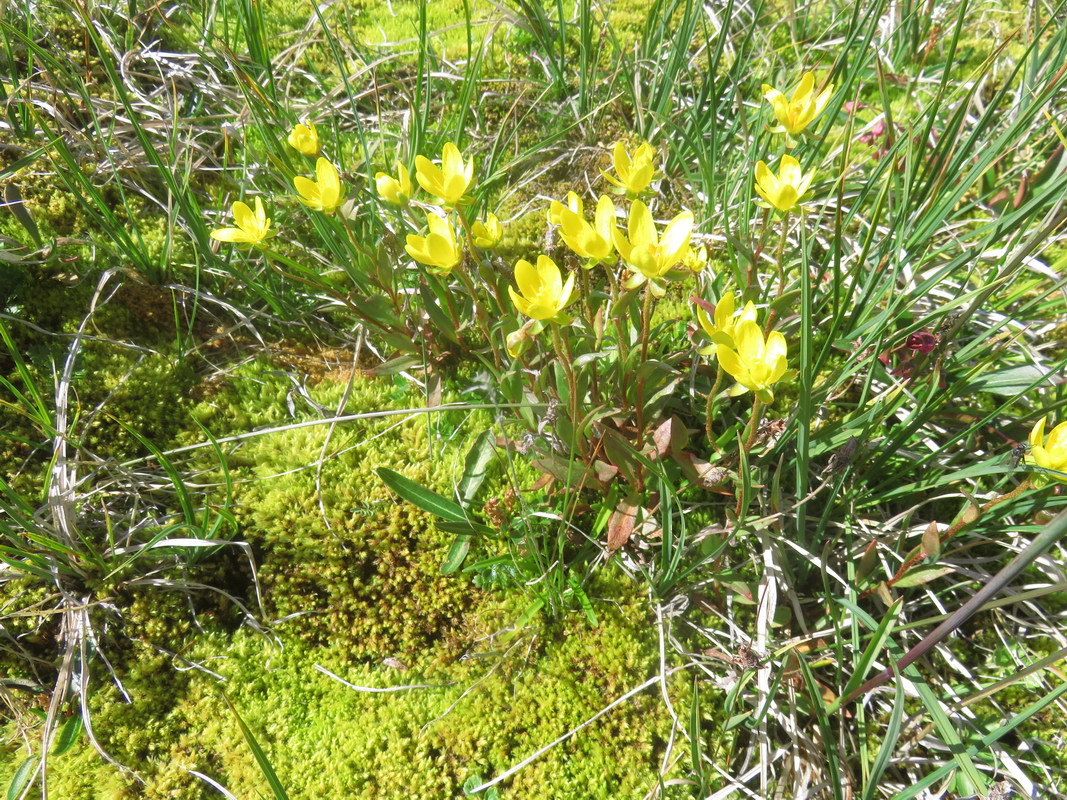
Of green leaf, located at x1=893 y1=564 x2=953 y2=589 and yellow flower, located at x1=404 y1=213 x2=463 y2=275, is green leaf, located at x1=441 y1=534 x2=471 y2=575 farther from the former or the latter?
green leaf, located at x1=893 y1=564 x2=953 y2=589

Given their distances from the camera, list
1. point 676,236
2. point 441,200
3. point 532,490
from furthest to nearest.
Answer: point 532,490
point 441,200
point 676,236

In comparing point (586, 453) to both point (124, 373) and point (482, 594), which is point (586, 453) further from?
point (124, 373)

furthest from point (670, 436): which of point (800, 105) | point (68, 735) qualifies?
point (68, 735)

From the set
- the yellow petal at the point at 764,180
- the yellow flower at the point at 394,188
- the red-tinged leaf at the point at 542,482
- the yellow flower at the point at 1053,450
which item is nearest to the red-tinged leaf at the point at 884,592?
the yellow flower at the point at 1053,450

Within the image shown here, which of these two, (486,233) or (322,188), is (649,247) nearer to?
(486,233)

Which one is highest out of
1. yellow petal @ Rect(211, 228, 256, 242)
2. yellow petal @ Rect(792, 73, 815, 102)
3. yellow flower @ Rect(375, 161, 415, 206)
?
yellow petal @ Rect(792, 73, 815, 102)

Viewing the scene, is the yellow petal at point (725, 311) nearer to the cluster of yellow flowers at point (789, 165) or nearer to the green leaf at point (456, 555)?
the cluster of yellow flowers at point (789, 165)

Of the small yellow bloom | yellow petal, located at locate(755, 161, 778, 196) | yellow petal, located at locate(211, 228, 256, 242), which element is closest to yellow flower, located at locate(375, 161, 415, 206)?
yellow petal, located at locate(211, 228, 256, 242)
